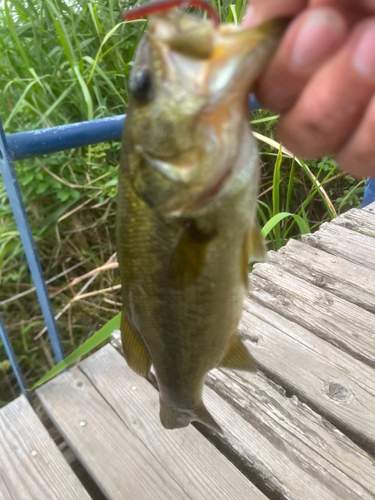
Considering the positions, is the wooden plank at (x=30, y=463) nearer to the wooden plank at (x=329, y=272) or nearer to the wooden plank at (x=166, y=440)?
the wooden plank at (x=166, y=440)

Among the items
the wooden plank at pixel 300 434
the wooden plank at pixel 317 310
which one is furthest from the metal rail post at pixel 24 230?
the wooden plank at pixel 317 310

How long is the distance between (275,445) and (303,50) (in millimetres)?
1334

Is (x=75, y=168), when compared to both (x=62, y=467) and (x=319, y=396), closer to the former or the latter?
(x=62, y=467)

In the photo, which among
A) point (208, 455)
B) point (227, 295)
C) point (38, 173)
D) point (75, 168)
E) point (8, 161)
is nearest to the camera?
point (227, 295)

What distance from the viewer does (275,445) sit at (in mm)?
1440

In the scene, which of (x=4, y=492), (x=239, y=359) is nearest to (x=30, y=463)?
(x=4, y=492)

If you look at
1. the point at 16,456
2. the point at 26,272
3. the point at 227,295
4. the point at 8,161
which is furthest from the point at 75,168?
the point at 227,295

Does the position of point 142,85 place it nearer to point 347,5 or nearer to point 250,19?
point 250,19

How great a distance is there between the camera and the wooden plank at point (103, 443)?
55.7 inches

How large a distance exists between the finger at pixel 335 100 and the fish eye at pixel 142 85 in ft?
0.66

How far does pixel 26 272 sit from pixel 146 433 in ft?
4.45

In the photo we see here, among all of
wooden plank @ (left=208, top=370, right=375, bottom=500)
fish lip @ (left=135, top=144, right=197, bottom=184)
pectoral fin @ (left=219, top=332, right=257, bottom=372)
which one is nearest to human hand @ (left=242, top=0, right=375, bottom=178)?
fish lip @ (left=135, top=144, right=197, bottom=184)

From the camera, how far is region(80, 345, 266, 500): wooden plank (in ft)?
4.55

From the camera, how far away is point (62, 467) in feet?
4.96
